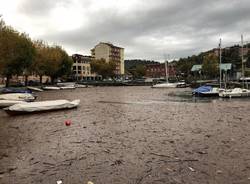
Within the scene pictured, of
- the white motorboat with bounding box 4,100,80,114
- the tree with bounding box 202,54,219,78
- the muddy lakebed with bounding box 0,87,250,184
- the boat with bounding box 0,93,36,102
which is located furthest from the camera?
the tree with bounding box 202,54,219,78

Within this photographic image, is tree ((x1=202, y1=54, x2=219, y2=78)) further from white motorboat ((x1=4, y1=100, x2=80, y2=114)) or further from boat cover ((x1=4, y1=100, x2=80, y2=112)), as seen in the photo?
white motorboat ((x1=4, y1=100, x2=80, y2=114))

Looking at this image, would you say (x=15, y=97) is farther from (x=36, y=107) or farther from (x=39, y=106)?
(x=36, y=107)

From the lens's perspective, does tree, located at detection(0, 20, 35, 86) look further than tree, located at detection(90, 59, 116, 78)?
No

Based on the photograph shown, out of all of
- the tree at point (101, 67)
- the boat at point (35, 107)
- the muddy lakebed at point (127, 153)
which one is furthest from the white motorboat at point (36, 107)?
the tree at point (101, 67)

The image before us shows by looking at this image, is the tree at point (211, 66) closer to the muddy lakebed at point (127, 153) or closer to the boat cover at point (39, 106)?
the boat cover at point (39, 106)

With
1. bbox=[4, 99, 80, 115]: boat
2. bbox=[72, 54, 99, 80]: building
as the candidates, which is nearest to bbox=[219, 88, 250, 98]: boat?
bbox=[4, 99, 80, 115]: boat

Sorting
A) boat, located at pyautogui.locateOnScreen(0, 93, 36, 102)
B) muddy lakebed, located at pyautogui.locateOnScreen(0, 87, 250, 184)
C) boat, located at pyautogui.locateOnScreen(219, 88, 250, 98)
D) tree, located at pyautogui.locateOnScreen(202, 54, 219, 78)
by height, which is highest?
tree, located at pyautogui.locateOnScreen(202, 54, 219, 78)

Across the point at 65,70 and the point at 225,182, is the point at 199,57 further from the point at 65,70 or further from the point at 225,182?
the point at 225,182

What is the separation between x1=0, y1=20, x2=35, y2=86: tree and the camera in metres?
52.4

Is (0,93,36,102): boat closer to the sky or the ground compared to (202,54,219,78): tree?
closer to the ground

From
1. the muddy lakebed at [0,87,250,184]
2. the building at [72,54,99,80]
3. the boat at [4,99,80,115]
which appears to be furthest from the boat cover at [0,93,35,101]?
the building at [72,54,99,80]

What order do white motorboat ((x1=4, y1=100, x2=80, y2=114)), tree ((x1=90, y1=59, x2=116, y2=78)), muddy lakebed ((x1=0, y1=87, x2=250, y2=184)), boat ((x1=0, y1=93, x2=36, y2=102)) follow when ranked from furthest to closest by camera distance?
tree ((x1=90, y1=59, x2=116, y2=78)) → boat ((x1=0, y1=93, x2=36, y2=102)) → white motorboat ((x1=4, y1=100, x2=80, y2=114)) → muddy lakebed ((x1=0, y1=87, x2=250, y2=184))

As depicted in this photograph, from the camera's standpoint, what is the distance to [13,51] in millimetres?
59062

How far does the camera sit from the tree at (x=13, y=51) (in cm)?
5238
